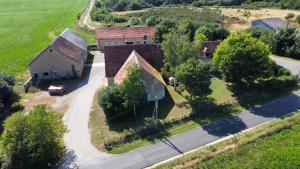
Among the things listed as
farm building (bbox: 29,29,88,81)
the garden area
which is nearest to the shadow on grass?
the garden area

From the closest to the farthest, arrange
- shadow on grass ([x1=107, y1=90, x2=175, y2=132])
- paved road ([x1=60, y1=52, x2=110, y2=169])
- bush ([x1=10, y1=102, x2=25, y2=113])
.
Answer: paved road ([x1=60, y1=52, x2=110, y2=169])
shadow on grass ([x1=107, y1=90, x2=175, y2=132])
bush ([x1=10, y1=102, x2=25, y2=113])

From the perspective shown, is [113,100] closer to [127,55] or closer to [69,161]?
[69,161]

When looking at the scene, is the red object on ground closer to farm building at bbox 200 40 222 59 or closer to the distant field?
farm building at bbox 200 40 222 59

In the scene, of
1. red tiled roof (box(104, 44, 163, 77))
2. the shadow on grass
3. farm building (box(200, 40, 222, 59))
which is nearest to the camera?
the shadow on grass

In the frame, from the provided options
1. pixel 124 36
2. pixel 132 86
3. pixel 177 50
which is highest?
pixel 177 50

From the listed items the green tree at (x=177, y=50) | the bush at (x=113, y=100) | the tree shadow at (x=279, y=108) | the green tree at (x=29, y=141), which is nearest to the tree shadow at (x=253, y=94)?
the tree shadow at (x=279, y=108)

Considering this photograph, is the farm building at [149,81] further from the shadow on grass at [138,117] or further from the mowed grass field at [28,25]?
the mowed grass field at [28,25]

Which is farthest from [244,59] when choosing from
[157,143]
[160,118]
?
[157,143]
